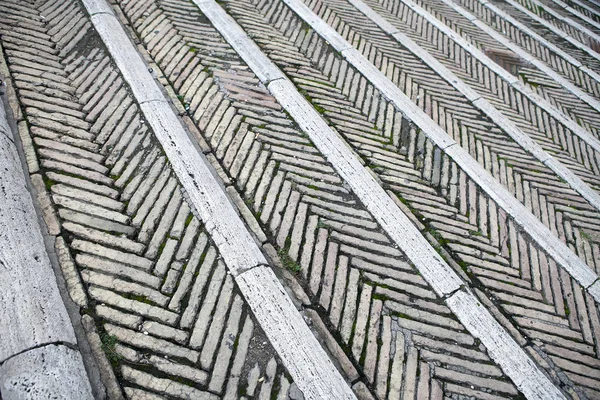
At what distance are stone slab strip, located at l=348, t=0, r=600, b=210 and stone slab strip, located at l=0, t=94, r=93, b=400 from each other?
5729mm

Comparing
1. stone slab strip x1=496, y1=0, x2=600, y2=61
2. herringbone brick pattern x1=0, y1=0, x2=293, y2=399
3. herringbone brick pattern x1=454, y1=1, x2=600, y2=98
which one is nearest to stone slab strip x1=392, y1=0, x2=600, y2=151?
herringbone brick pattern x1=454, y1=1, x2=600, y2=98

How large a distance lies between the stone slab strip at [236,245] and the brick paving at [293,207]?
0.30 ft

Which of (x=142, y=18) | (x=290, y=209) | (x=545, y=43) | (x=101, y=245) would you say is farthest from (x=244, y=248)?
(x=545, y=43)

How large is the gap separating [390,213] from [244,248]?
62.2 inches

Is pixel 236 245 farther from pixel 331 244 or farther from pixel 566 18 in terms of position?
pixel 566 18

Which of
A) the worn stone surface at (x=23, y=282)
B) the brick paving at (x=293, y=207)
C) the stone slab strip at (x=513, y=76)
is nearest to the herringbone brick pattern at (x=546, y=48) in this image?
the stone slab strip at (x=513, y=76)

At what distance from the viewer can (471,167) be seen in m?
4.68

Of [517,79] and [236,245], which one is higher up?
[517,79]

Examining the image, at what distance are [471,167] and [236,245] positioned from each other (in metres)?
3.13

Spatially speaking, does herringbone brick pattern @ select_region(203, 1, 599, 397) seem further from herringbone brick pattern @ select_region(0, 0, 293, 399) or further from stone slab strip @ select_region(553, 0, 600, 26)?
stone slab strip @ select_region(553, 0, 600, 26)

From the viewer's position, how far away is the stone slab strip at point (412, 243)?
3174 mm

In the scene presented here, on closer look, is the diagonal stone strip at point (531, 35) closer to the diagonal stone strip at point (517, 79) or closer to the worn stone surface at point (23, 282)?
the diagonal stone strip at point (517, 79)

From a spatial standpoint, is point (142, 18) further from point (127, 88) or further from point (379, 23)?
point (379, 23)

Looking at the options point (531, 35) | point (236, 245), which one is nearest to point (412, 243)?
point (236, 245)
